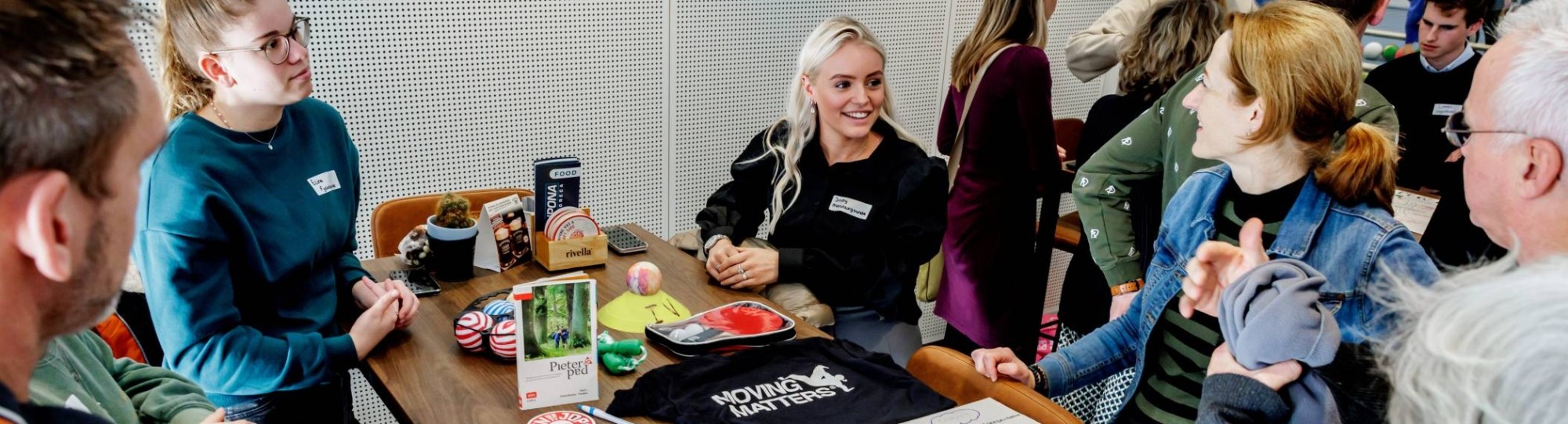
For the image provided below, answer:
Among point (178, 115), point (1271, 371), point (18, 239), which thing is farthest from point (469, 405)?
point (1271, 371)

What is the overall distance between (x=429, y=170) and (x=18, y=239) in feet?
9.26

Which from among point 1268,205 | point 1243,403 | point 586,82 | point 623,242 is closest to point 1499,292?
point 1243,403

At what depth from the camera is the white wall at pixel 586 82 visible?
3.29 m

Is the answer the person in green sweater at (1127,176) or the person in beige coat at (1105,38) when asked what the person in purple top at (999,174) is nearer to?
the person in beige coat at (1105,38)

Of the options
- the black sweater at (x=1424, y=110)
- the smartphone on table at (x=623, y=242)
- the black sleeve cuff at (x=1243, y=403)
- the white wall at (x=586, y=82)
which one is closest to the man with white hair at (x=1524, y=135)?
the black sleeve cuff at (x=1243, y=403)

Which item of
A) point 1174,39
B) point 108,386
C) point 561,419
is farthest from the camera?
point 1174,39

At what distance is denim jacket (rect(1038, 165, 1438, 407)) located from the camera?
171cm

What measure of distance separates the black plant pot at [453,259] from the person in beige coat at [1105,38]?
274 cm

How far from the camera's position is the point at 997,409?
67.5 inches

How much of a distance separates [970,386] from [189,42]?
1.70 meters

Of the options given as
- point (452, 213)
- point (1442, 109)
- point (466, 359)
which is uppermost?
point (1442, 109)

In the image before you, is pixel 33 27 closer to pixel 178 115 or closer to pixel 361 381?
pixel 178 115

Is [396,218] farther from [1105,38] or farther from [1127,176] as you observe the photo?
[1105,38]

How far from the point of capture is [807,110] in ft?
8.97
